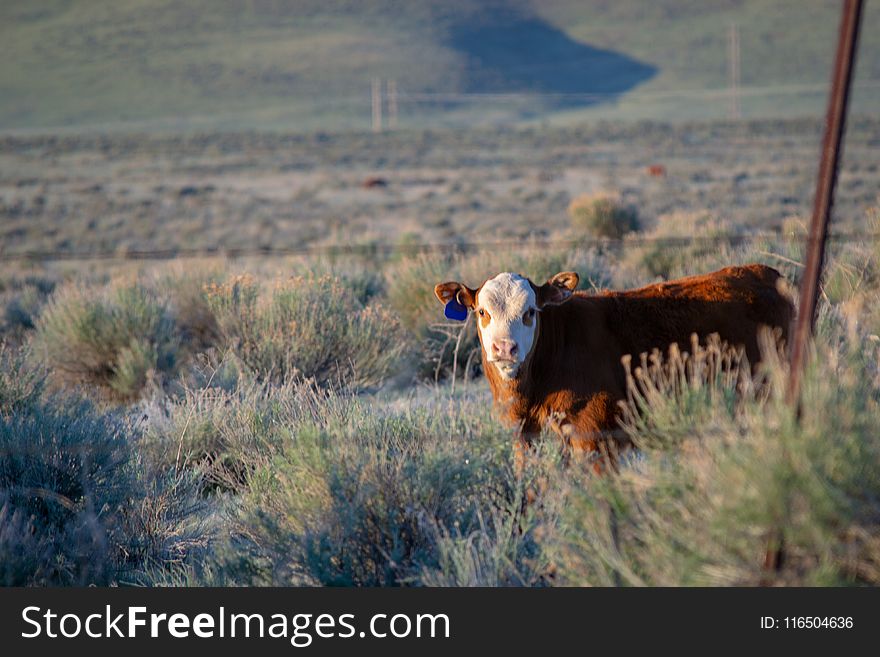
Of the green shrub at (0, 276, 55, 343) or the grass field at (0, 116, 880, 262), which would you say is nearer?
the green shrub at (0, 276, 55, 343)

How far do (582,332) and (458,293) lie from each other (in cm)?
79

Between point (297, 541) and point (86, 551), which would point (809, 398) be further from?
point (86, 551)

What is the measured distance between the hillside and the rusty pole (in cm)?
9329

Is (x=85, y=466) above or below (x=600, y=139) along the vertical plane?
above

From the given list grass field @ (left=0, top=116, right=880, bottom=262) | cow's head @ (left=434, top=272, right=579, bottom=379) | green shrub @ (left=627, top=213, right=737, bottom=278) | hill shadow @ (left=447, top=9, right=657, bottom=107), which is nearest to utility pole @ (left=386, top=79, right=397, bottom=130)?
hill shadow @ (left=447, top=9, right=657, bottom=107)

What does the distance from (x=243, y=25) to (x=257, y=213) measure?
10786 centimetres

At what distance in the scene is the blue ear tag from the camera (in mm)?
7020

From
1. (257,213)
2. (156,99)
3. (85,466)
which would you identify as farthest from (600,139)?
(85,466)

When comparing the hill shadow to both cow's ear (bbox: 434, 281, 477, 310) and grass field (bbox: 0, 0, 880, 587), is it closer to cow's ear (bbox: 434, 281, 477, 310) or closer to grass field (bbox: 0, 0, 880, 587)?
grass field (bbox: 0, 0, 880, 587)

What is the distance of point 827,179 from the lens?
432 centimetres

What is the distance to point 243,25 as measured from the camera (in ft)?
456

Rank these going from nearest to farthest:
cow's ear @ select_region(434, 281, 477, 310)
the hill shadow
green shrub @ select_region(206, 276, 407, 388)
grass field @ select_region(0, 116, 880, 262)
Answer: cow's ear @ select_region(434, 281, 477, 310) → green shrub @ select_region(206, 276, 407, 388) → grass field @ select_region(0, 116, 880, 262) → the hill shadow

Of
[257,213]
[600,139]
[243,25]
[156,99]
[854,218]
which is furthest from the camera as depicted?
[243,25]

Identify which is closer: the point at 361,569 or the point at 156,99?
the point at 361,569
